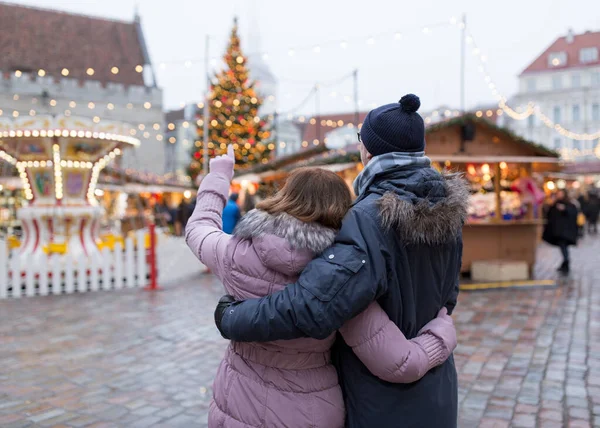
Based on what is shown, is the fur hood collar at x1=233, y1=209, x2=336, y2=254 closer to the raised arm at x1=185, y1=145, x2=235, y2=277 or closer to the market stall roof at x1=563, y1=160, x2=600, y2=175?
the raised arm at x1=185, y1=145, x2=235, y2=277

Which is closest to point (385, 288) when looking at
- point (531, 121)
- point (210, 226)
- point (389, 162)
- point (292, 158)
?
point (389, 162)

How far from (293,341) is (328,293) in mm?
284

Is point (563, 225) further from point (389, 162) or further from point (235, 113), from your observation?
point (235, 113)

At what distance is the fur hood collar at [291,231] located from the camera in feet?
5.55

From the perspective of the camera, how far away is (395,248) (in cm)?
175

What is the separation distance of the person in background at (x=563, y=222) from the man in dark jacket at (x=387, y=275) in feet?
30.4

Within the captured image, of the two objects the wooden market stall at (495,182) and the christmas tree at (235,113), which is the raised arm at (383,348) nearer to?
the wooden market stall at (495,182)

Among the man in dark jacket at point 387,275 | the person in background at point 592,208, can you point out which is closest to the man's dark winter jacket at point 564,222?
the man in dark jacket at point 387,275

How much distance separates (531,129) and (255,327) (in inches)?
2279

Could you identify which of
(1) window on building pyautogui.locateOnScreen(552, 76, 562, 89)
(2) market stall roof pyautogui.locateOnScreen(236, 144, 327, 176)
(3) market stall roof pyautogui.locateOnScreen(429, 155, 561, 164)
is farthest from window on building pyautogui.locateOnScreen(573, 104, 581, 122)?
(3) market stall roof pyautogui.locateOnScreen(429, 155, 561, 164)

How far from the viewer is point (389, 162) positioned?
189cm

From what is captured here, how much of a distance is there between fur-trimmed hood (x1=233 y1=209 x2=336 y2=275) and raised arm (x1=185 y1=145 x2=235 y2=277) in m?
0.20

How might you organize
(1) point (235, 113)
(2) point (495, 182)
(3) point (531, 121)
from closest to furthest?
(2) point (495, 182) < (1) point (235, 113) < (3) point (531, 121)

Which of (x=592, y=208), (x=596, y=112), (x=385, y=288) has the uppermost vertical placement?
(x=596, y=112)
